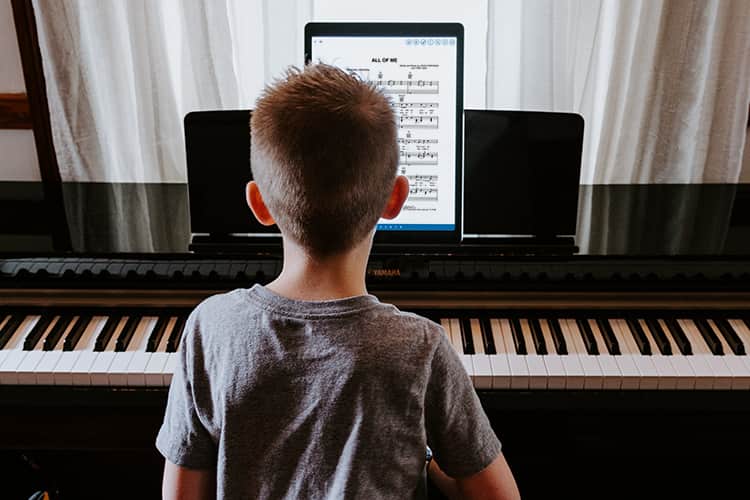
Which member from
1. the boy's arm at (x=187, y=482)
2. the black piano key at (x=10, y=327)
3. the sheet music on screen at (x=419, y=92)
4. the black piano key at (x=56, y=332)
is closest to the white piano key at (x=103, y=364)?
the black piano key at (x=56, y=332)

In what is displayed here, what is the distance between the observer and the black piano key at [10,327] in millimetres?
1483

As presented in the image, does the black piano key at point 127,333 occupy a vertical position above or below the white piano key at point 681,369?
above

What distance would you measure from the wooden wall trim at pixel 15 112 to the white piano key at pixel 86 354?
93 centimetres

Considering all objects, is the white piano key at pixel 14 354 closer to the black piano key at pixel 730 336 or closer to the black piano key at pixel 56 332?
the black piano key at pixel 56 332

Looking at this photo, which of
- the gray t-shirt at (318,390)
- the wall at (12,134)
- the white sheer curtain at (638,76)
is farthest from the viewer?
the wall at (12,134)

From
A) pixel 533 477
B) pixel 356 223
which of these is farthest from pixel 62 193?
pixel 533 477

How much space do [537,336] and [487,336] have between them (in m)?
0.10

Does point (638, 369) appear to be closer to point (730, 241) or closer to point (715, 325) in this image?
point (715, 325)

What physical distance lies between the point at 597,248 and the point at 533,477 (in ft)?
2.40

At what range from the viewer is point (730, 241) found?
1605 millimetres

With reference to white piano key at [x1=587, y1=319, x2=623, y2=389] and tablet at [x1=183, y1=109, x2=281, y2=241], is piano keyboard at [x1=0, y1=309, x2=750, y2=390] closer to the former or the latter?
white piano key at [x1=587, y1=319, x2=623, y2=389]

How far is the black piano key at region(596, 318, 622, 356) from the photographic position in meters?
1.44

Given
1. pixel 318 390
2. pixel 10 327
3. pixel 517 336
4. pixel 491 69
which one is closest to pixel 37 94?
pixel 10 327

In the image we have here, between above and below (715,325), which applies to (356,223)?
above
